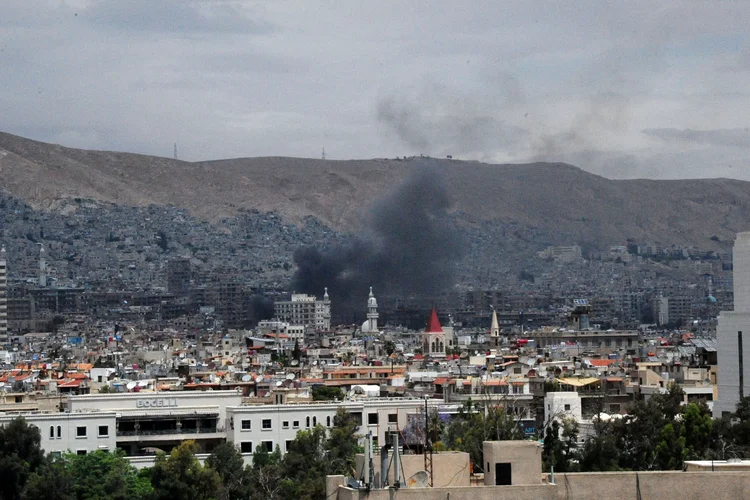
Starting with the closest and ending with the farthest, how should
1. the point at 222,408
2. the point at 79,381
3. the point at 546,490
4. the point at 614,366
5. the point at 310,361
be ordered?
the point at 546,490 < the point at 222,408 < the point at 79,381 < the point at 614,366 < the point at 310,361

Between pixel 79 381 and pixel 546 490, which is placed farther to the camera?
pixel 79 381

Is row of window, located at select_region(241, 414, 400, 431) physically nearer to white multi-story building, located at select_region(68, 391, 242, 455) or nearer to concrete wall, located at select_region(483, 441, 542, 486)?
white multi-story building, located at select_region(68, 391, 242, 455)

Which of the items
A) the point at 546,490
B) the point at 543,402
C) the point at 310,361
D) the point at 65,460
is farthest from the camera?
the point at 310,361

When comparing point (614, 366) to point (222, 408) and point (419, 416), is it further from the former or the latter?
point (419, 416)

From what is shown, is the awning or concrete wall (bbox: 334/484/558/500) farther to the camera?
the awning

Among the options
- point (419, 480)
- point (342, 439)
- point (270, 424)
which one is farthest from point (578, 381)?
point (419, 480)

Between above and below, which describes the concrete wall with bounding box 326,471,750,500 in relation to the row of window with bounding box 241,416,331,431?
above

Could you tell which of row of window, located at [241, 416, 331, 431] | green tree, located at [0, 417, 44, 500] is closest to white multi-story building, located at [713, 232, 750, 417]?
row of window, located at [241, 416, 331, 431]

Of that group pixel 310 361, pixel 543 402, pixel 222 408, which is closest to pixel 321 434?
pixel 222 408
